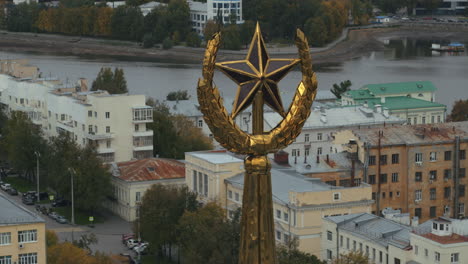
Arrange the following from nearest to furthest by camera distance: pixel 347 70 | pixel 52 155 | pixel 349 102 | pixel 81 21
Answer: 1. pixel 52 155
2. pixel 349 102
3. pixel 347 70
4. pixel 81 21

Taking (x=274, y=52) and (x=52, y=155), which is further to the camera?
(x=274, y=52)

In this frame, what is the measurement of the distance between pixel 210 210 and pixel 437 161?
27.8 feet

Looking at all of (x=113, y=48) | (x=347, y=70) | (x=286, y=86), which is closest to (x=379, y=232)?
(x=286, y=86)

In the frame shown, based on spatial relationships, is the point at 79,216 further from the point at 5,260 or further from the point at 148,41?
the point at 148,41

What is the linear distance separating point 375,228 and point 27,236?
7.71 metres

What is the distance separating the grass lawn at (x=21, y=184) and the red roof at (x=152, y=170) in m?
3.97

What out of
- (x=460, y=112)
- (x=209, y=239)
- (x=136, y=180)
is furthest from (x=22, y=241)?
(x=460, y=112)

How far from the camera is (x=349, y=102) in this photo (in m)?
54.7

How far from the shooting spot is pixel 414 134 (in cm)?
3897

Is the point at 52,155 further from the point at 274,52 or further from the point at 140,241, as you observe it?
the point at 274,52

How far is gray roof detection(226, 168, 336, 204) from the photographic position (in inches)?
1302

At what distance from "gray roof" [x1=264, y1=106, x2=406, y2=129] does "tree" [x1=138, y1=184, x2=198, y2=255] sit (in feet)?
40.2

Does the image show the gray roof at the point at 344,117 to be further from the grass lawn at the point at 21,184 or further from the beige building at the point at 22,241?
the beige building at the point at 22,241

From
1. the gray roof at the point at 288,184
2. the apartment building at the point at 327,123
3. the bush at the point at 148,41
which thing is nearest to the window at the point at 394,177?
the gray roof at the point at 288,184
